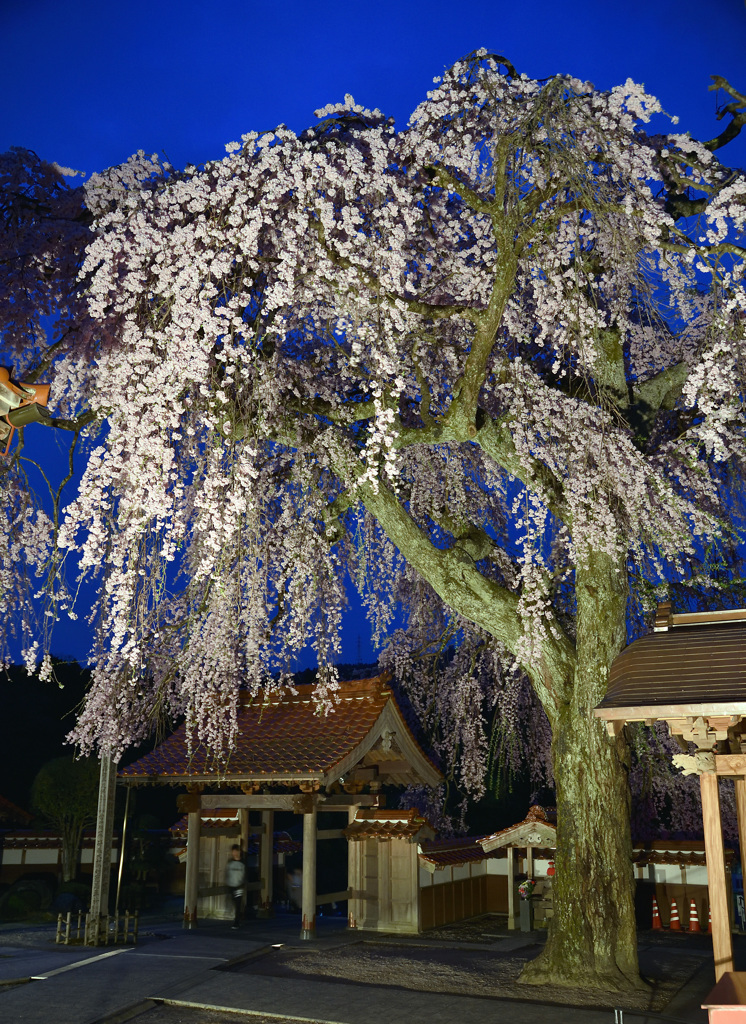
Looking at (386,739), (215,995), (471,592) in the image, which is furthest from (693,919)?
(215,995)

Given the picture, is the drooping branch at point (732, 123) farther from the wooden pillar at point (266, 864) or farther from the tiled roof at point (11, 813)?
the tiled roof at point (11, 813)

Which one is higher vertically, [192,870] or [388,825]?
[388,825]

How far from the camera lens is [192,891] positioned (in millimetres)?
12250

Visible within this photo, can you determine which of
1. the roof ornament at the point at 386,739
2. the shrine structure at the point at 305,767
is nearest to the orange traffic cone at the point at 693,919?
the shrine structure at the point at 305,767

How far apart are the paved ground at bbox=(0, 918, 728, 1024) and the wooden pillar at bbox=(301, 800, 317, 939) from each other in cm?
76

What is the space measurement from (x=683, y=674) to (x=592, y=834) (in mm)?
3056

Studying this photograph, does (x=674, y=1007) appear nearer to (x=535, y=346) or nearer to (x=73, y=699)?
(x=535, y=346)

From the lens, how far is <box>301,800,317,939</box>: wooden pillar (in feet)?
36.3

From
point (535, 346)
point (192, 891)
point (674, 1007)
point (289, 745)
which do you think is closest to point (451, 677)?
point (289, 745)

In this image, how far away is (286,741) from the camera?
12086 mm

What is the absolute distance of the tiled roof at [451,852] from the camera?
12.0m

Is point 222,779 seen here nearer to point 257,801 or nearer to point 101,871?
point 257,801

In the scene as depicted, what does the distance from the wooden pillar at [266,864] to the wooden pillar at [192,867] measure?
4.74 feet

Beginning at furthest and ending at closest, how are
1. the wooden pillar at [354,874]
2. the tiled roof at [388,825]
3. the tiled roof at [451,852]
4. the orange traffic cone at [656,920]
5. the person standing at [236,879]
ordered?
the person standing at [236,879] < the orange traffic cone at [656,920] < the wooden pillar at [354,874] < the tiled roof at [451,852] < the tiled roof at [388,825]
